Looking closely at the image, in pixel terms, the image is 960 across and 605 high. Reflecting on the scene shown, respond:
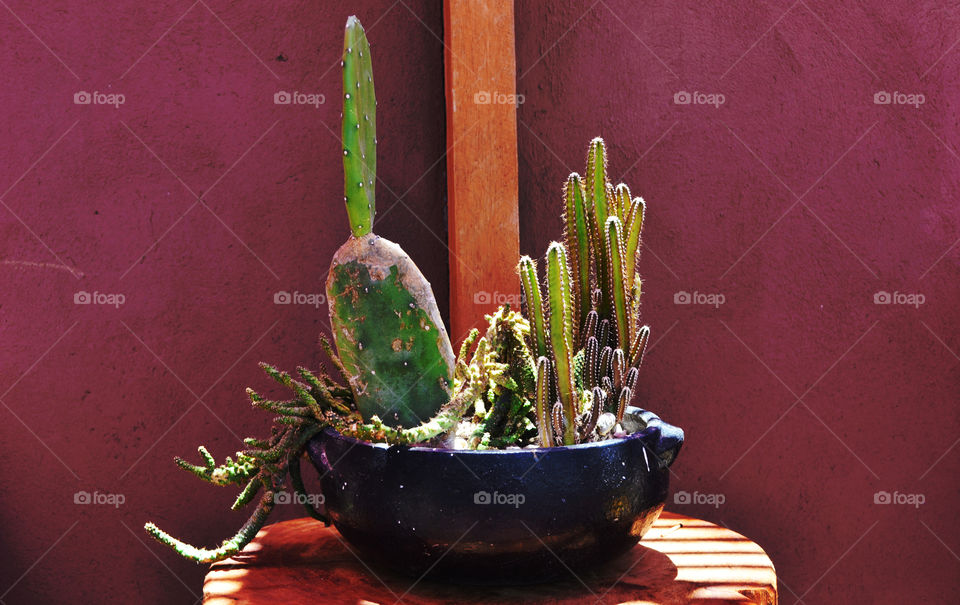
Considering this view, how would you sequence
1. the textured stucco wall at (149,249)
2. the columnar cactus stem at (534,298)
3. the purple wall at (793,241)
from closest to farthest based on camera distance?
the columnar cactus stem at (534,298) < the textured stucco wall at (149,249) < the purple wall at (793,241)

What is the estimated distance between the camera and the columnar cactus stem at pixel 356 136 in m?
0.96

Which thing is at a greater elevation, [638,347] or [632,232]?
A: [632,232]

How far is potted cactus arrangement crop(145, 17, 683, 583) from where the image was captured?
0.92 meters

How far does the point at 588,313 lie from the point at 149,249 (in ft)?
2.47

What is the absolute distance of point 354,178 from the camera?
0.96 m

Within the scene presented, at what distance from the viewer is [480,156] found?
1.38 meters
